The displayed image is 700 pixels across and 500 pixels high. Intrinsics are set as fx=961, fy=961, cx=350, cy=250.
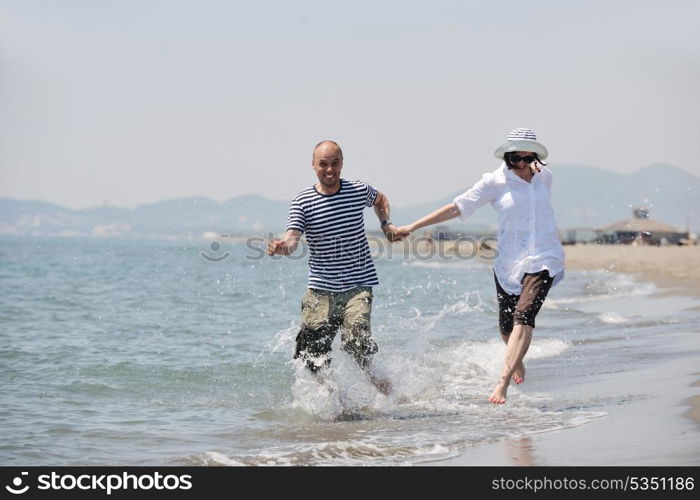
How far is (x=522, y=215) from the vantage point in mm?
6797

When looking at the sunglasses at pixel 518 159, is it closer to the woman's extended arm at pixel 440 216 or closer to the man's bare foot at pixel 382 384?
the woman's extended arm at pixel 440 216

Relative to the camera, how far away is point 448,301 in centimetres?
1916

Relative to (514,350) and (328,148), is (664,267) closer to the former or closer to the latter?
(514,350)

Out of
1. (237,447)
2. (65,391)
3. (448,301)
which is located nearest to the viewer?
(237,447)

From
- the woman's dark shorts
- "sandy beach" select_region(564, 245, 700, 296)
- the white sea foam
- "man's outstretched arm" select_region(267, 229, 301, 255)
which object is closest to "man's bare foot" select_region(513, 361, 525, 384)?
the woman's dark shorts

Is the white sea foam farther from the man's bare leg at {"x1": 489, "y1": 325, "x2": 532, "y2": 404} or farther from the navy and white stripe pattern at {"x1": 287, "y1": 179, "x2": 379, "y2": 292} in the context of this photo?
the navy and white stripe pattern at {"x1": 287, "y1": 179, "x2": 379, "y2": 292}

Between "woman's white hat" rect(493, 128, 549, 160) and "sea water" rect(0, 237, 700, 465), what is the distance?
74.6 inches

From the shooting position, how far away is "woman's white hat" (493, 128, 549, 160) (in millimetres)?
6691

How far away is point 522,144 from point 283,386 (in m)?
3.94
